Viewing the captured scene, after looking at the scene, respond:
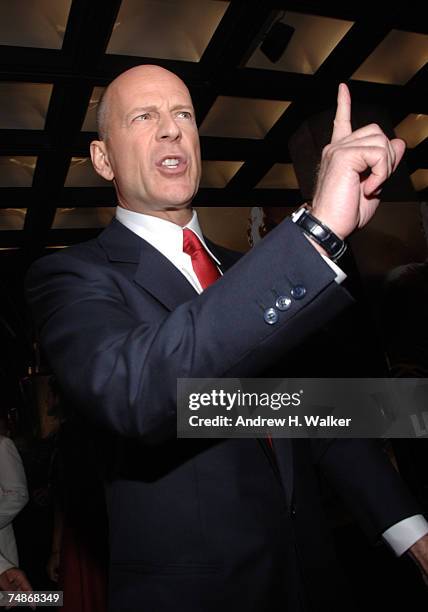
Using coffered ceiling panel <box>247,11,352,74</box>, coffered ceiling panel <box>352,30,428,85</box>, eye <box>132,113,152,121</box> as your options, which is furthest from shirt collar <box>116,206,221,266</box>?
coffered ceiling panel <box>352,30,428,85</box>

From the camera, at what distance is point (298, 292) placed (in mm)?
671

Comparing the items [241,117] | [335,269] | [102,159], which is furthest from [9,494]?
[241,117]

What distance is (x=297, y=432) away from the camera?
44.1 inches

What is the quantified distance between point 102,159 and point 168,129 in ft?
0.81

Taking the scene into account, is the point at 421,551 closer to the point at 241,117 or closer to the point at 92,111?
the point at 92,111

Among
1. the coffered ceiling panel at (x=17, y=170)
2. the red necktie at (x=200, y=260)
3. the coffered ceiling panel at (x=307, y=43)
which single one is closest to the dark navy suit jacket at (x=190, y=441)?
the red necktie at (x=200, y=260)

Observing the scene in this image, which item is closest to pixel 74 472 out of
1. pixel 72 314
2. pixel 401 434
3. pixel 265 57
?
pixel 72 314

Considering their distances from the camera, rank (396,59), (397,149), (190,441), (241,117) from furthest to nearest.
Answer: (241,117) < (396,59) < (190,441) < (397,149)

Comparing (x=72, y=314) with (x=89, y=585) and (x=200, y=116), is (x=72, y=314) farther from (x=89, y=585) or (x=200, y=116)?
(x=200, y=116)

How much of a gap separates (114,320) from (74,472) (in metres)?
1.88

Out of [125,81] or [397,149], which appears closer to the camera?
[397,149]

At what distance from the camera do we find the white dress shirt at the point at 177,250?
1146mm

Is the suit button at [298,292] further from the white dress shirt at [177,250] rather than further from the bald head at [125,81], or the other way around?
the bald head at [125,81]

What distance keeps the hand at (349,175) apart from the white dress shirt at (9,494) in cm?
261
